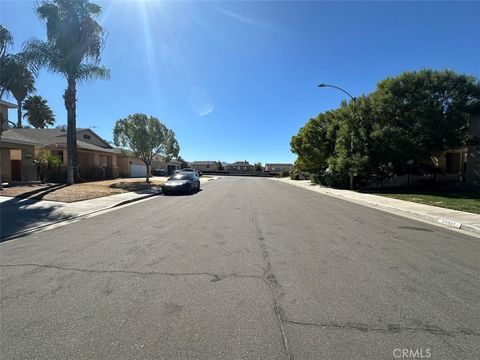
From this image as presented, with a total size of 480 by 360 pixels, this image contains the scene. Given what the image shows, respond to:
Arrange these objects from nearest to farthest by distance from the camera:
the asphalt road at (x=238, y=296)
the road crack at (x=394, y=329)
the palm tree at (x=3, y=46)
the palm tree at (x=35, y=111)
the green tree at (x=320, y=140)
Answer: the asphalt road at (x=238, y=296) → the road crack at (x=394, y=329) → the palm tree at (x=3, y=46) → the green tree at (x=320, y=140) → the palm tree at (x=35, y=111)

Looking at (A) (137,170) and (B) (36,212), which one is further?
(A) (137,170)

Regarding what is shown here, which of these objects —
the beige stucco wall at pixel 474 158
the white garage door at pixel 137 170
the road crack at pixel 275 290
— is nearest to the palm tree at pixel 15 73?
the road crack at pixel 275 290

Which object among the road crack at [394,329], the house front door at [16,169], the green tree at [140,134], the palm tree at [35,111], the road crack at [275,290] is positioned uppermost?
the palm tree at [35,111]

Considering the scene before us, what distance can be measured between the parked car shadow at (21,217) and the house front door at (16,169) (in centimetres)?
1198

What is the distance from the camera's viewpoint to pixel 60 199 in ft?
48.9

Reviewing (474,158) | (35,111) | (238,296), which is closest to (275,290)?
(238,296)

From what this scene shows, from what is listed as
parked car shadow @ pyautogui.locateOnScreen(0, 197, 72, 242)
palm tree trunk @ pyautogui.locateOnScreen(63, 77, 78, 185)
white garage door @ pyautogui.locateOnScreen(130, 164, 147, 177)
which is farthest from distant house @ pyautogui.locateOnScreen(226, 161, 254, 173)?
parked car shadow @ pyautogui.locateOnScreen(0, 197, 72, 242)

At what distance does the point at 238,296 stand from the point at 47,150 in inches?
1107

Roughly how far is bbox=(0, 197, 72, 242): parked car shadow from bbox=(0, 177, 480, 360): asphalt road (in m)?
1.22

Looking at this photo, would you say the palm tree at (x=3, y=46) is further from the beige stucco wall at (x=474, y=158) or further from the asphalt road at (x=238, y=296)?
the beige stucco wall at (x=474, y=158)

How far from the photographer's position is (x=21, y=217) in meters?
10.8

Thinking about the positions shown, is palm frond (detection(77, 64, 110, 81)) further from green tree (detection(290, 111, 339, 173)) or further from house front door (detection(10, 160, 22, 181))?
green tree (detection(290, 111, 339, 173))

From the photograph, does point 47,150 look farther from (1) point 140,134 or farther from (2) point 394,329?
(2) point 394,329

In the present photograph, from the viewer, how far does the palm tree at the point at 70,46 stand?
1961cm
